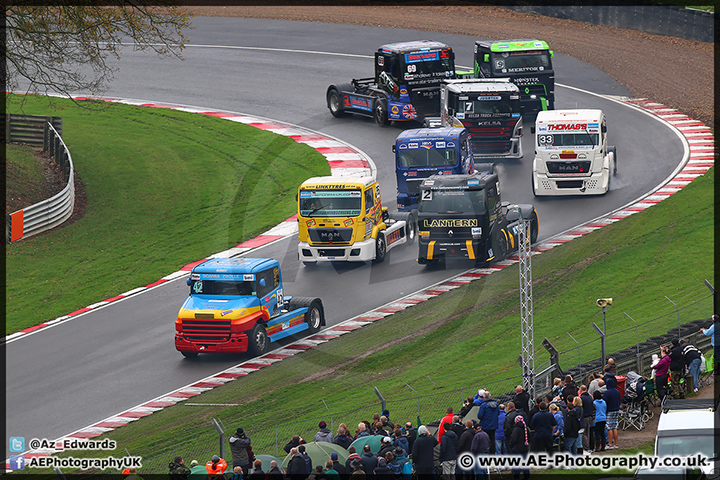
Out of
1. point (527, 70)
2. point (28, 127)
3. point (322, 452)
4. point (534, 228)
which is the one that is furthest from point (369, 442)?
point (28, 127)

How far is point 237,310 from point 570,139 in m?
15.2

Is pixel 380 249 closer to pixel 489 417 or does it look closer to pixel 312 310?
pixel 312 310

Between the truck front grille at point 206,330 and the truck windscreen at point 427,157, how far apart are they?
37.0ft

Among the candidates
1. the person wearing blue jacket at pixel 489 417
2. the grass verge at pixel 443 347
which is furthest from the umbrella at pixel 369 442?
the grass verge at pixel 443 347

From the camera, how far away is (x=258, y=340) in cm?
2475

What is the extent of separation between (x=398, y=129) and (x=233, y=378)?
21.9 meters

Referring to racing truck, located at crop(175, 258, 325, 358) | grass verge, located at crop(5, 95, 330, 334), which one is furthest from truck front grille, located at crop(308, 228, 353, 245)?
grass verge, located at crop(5, 95, 330, 334)

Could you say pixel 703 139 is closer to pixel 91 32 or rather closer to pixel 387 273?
pixel 387 273

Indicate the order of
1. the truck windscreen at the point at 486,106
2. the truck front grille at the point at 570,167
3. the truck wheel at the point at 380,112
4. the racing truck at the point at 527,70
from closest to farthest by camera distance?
1. the truck front grille at the point at 570,167
2. the truck windscreen at the point at 486,106
3. the racing truck at the point at 527,70
4. the truck wheel at the point at 380,112

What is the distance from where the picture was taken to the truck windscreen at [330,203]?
1158 inches

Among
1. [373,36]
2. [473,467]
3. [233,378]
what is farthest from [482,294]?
[373,36]

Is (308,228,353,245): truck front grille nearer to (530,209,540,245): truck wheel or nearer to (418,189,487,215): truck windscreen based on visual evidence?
(418,189,487,215): truck windscreen

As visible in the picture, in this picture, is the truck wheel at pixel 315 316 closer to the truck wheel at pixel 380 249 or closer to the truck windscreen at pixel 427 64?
the truck wheel at pixel 380 249

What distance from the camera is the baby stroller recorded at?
753 inches
